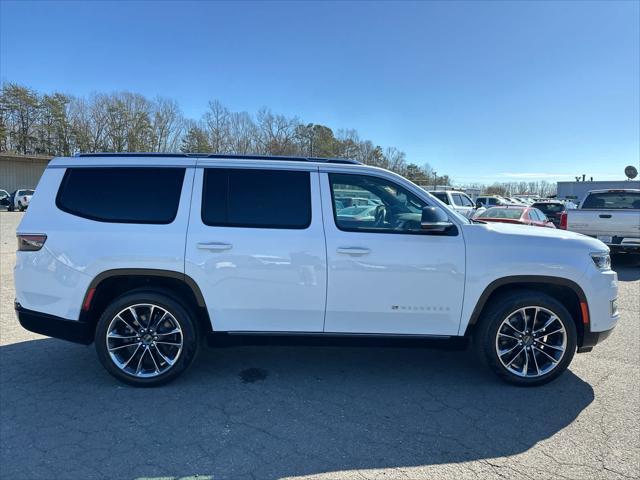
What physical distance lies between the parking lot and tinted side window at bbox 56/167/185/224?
1.57 metres

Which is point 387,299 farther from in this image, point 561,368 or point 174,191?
point 174,191

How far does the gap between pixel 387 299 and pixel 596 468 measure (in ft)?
6.09

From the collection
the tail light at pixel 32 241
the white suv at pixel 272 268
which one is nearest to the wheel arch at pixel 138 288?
the white suv at pixel 272 268

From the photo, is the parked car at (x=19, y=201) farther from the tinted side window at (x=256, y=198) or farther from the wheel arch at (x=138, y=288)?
the tinted side window at (x=256, y=198)

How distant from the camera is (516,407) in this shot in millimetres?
3551

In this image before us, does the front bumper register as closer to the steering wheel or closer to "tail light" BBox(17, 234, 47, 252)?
"tail light" BBox(17, 234, 47, 252)

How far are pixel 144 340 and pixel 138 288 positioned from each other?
0.48 m

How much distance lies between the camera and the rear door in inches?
145

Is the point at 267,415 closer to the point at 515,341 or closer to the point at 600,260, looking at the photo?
the point at 515,341

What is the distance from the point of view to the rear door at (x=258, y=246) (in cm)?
369

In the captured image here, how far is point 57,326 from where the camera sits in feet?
12.4

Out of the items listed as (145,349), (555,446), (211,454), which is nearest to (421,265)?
(555,446)

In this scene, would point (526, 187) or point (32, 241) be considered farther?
point (526, 187)

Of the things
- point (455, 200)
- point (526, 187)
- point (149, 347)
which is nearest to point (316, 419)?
point (149, 347)
